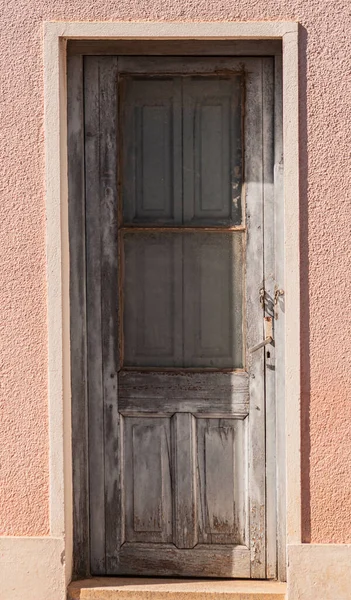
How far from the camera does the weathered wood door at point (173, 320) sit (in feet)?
14.3

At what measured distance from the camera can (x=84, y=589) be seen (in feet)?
13.9

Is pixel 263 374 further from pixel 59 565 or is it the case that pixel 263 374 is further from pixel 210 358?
pixel 59 565

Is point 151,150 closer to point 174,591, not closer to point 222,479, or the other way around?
point 222,479

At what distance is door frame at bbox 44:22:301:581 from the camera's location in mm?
4105

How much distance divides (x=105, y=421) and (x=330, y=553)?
49.8 inches

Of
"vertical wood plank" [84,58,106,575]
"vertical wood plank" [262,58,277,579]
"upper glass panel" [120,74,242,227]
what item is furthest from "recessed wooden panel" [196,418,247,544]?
"upper glass panel" [120,74,242,227]

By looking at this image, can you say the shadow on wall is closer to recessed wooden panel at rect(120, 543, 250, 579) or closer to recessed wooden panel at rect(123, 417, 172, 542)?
recessed wooden panel at rect(120, 543, 250, 579)

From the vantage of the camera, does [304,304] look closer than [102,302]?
Yes

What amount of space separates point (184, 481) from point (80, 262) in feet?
4.00

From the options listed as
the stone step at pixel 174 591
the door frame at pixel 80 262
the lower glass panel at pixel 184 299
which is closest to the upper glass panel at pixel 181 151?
the lower glass panel at pixel 184 299

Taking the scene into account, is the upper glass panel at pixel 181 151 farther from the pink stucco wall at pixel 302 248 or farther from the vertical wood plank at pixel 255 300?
the pink stucco wall at pixel 302 248

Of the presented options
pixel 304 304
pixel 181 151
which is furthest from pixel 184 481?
pixel 181 151

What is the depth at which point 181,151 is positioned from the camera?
14.4 ft

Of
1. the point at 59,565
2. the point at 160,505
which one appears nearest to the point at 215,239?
the point at 160,505
